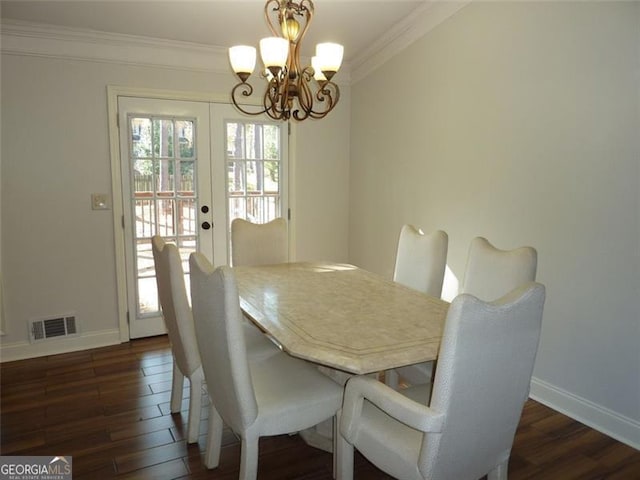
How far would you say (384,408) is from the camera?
1350 mm

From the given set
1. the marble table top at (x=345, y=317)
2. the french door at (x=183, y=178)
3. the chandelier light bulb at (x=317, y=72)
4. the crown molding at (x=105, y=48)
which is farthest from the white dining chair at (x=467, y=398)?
the crown molding at (x=105, y=48)

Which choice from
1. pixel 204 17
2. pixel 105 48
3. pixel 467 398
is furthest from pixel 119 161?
pixel 467 398

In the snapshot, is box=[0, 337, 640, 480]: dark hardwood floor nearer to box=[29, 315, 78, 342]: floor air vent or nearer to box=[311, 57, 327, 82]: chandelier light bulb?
box=[29, 315, 78, 342]: floor air vent

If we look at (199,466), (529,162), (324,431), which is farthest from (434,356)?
(529,162)

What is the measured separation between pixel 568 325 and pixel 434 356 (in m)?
1.28

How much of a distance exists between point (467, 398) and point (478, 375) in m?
0.07

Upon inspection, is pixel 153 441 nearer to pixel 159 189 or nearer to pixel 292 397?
pixel 292 397

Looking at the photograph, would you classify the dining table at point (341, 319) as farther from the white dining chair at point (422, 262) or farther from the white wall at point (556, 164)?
the white wall at point (556, 164)

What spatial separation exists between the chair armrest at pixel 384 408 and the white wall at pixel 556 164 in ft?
4.71

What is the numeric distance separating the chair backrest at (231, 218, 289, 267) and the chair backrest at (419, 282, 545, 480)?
6.96ft

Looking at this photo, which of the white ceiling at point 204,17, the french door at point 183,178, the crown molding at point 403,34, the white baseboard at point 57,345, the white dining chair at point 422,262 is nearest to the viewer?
the white dining chair at point 422,262

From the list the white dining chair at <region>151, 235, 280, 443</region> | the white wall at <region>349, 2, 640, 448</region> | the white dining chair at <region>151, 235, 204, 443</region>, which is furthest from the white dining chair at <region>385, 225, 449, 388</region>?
the white dining chair at <region>151, 235, 204, 443</region>

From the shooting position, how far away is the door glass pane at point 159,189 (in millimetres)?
3510

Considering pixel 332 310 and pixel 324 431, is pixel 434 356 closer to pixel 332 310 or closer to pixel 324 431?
pixel 332 310
